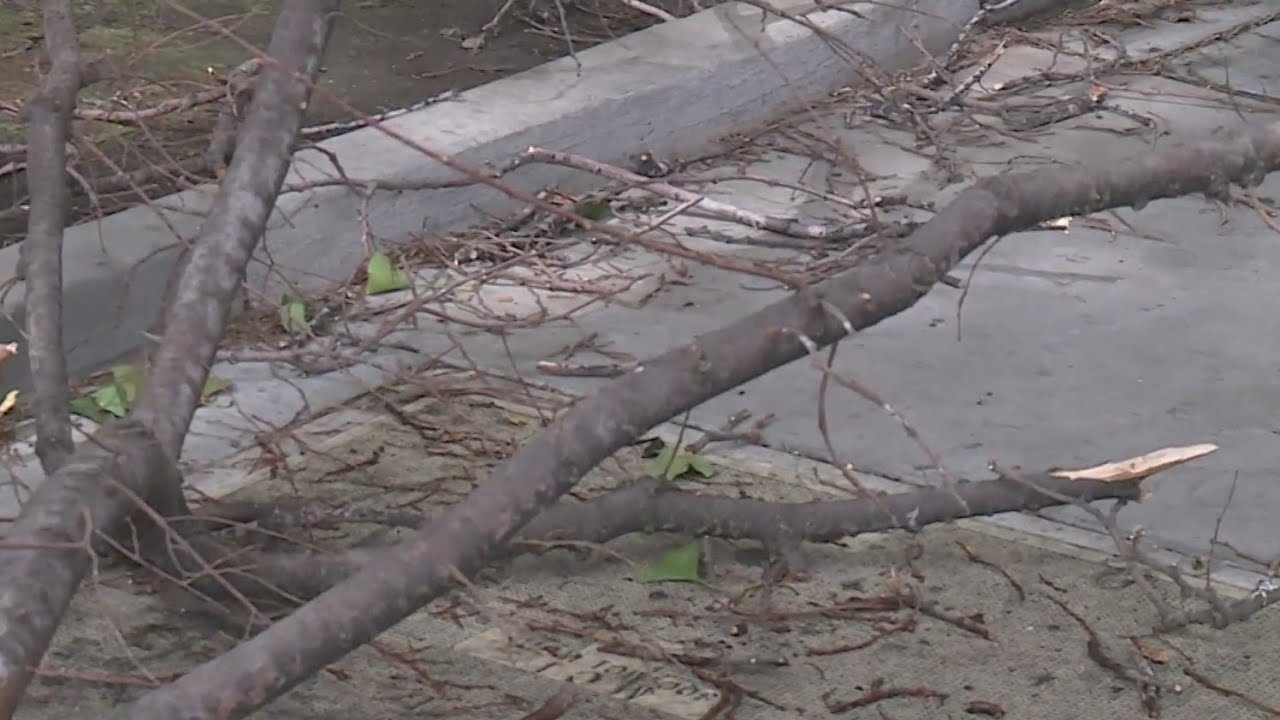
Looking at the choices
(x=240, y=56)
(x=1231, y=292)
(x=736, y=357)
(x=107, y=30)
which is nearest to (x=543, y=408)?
(x=736, y=357)

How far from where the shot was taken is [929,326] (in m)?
4.48

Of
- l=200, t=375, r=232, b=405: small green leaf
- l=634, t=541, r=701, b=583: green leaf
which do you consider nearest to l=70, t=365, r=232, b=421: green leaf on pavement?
l=200, t=375, r=232, b=405: small green leaf

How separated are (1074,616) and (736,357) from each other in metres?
1.04

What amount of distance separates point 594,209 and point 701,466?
1.55 metres

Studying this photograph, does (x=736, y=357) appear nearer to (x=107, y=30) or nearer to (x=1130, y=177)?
(x=1130, y=177)

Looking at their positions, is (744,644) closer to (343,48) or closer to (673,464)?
(673,464)

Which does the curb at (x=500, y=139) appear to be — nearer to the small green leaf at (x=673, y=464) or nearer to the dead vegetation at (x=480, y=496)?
the dead vegetation at (x=480, y=496)

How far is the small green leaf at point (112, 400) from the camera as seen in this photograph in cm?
381

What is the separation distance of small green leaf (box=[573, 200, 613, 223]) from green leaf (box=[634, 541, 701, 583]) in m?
1.77

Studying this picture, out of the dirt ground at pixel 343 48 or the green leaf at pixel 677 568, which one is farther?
the dirt ground at pixel 343 48

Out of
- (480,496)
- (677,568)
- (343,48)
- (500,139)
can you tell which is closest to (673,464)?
(677,568)

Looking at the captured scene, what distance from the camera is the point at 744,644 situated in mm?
3059

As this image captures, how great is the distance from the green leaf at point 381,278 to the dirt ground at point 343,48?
55cm

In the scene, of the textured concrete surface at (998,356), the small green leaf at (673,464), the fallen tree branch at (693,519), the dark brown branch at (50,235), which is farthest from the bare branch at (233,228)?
the small green leaf at (673,464)
